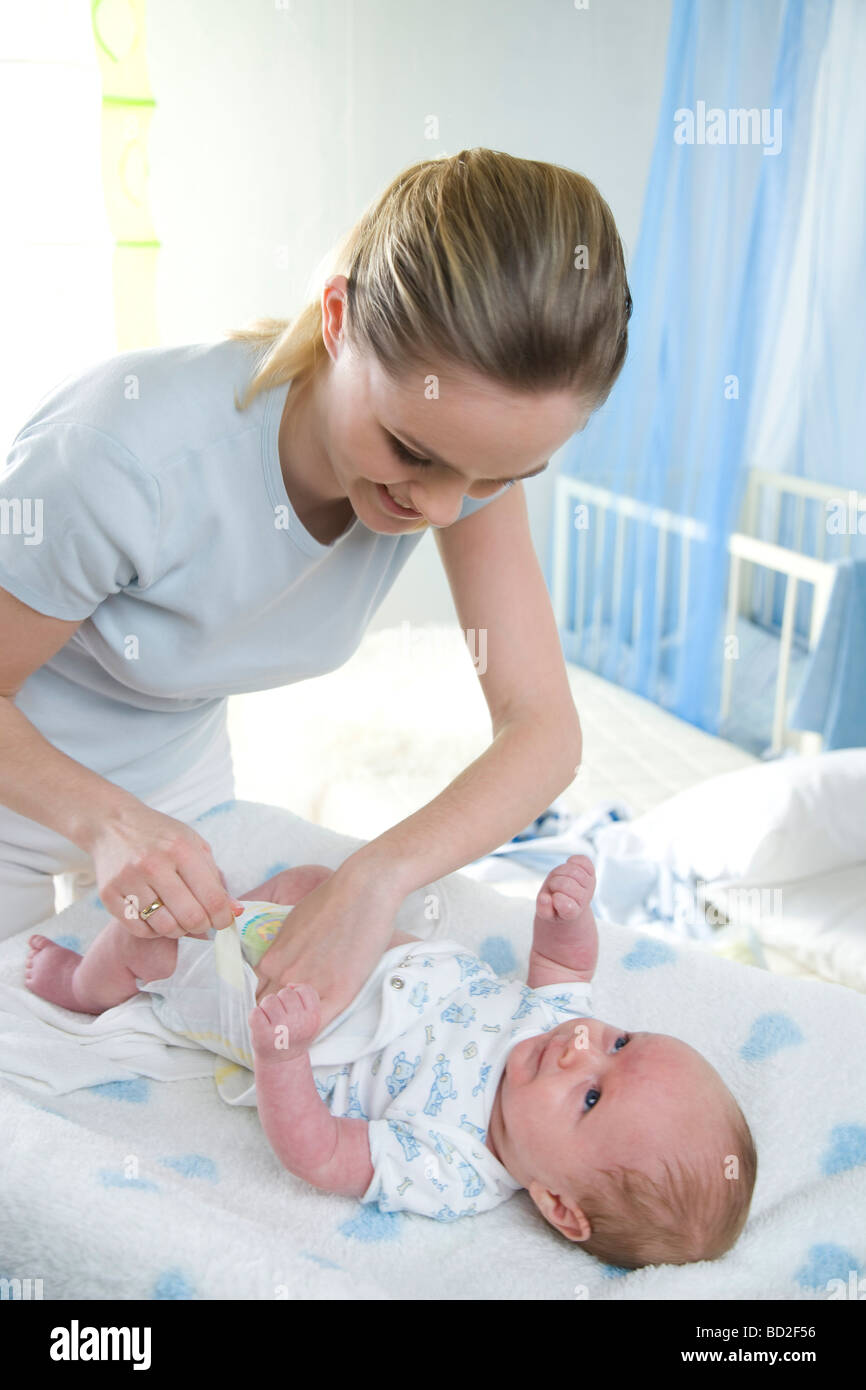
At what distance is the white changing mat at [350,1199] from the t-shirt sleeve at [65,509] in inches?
17.3

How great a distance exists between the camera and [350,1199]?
100 centimetres

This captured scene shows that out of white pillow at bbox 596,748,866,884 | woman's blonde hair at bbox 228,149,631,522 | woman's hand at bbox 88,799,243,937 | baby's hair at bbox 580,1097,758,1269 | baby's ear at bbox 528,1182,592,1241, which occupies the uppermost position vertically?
woman's blonde hair at bbox 228,149,631,522

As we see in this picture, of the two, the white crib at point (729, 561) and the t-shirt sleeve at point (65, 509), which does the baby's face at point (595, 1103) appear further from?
the white crib at point (729, 561)

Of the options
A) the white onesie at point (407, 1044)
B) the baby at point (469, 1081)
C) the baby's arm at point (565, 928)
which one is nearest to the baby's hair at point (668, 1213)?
the baby at point (469, 1081)

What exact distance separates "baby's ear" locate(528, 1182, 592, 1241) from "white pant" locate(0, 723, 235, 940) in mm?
593

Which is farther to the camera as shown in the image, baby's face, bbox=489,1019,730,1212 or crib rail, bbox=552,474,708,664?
crib rail, bbox=552,474,708,664

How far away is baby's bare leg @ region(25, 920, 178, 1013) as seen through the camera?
45.2 inches

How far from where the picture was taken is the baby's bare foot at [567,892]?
3.71 ft

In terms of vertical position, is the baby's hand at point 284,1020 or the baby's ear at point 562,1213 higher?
the baby's hand at point 284,1020

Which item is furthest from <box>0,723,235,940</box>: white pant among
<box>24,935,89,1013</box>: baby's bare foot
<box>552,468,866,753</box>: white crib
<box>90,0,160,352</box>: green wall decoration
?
<box>552,468,866,753</box>: white crib

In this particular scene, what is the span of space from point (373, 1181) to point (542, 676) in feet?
1.83

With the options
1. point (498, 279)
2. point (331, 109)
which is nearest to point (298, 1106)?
point (498, 279)

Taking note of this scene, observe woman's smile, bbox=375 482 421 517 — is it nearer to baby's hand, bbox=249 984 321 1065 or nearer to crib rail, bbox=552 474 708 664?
baby's hand, bbox=249 984 321 1065

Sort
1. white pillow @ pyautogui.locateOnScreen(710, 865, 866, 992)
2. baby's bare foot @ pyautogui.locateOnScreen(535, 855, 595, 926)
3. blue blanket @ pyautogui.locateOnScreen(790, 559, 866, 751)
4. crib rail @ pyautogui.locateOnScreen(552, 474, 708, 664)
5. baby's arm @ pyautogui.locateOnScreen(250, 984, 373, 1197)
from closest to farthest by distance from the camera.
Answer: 1. baby's arm @ pyautogui.locateOnScreen(250, 984, 373, 1197)
2. baby's bare foot @ pyautogui.locateOnScreen(535, 855, 595, 926)
3. white pillow @ pyautogui.locateOnScreen(710, 865, 866, 992)
4. blue blanket @ pyautogui.locateOnScreen(790, 559, 866, 751)
5. crib rail @ pyautogui.locateOnScreen(552, 474, 708, 664)
